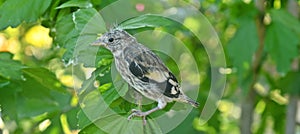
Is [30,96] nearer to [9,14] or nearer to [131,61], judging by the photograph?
[9,14]

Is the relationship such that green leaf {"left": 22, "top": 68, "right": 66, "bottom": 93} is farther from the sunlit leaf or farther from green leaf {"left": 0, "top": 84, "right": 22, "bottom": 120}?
the sunlit leaf

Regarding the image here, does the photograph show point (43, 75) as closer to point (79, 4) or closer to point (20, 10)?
point (20, 10)

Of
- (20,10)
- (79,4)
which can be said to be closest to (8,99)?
(20,10)

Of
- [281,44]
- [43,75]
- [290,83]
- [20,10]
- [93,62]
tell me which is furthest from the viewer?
[290,83]

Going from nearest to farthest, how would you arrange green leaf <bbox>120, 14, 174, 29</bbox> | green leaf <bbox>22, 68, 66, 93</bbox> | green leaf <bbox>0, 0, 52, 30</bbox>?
green leaf <bbox>120, 14, 174, 29</bbox>, green leaf <bbox>0, 0, 52, 30</bbox>, green leaf <bbox>22, 68, 66, 93</bbox>

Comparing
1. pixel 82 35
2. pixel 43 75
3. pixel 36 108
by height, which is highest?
pixel 82 35

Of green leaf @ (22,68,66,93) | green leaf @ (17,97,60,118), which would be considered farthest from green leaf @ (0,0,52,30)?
green leaf @ (17,97,60,118)

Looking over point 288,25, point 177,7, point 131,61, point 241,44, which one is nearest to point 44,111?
point 177,7
